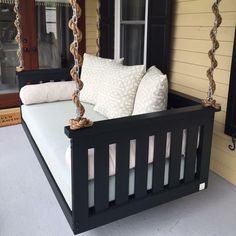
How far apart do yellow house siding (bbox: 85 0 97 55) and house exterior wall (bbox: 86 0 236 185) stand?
70.6 inches

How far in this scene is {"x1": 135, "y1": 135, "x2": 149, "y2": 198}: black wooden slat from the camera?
1.64 meters

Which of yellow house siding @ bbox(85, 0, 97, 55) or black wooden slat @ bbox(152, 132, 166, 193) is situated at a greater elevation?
yellow house siding @ bbox(85, 0, 97, 55)

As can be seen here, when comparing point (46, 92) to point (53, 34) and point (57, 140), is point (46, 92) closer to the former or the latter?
point (57, 140)

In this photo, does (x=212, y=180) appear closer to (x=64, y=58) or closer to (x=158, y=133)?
(x=158, y=133)

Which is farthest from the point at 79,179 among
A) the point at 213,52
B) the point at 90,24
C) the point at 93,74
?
the point at 90,24

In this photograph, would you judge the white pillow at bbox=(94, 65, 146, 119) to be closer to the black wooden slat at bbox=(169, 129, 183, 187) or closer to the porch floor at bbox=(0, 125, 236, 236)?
the black wooden slat at bbox=(169, 129, 183, 187)

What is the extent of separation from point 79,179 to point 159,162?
1.65ft

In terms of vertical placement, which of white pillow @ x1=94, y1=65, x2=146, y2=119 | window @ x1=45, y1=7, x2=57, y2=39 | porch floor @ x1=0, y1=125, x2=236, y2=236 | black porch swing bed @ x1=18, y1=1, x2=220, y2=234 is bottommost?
porch floor @ x1=0, y1=125, x2=236, y2=236

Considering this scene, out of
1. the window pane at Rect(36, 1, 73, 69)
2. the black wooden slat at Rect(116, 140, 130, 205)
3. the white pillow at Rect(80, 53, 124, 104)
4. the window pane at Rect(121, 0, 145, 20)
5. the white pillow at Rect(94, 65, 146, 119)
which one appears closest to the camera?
the black wooden slat at Rect(116, 140, 130, 205)

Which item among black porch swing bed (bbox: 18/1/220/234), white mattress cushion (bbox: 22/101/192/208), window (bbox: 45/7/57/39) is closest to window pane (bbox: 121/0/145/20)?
window (bbox: 45/7/57/39)

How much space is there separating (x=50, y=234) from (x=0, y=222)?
1.19 ft

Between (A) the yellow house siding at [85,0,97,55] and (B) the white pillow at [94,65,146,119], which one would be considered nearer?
(B) the white pillow at [94,65,146,119]

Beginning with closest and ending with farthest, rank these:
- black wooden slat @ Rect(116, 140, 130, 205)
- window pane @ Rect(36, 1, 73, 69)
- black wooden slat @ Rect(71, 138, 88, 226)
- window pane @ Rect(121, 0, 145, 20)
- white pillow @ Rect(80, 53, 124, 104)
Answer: black wooden slat @ Rect(71, 138, 88, 226) → black wooden slat @ Rect(116, 140, 130, 205) → white pillow @ Rect(80, 53, 124, 104) → window pane @ Rect(121, 0, 145, 20) → window pane @ Rect(36, 1, 73, 69)

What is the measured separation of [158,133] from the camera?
169 cm
